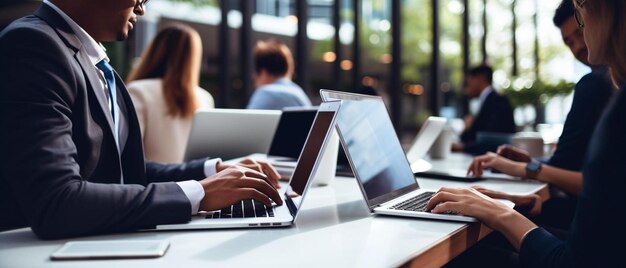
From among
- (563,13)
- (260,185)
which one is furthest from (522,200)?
(563,13)

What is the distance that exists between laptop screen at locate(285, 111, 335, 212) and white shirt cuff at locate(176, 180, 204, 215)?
22 cm

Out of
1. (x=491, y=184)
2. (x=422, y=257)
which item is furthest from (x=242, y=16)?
(x=422, y=257)

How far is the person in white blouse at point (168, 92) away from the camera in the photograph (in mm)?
3055

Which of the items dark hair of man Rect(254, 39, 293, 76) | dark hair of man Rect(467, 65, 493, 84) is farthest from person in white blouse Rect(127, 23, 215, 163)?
dark hair of man Rect(467, 65, 493, 84)

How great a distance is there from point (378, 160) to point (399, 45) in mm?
4789

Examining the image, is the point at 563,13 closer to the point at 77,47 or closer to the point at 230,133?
the point at 230,133

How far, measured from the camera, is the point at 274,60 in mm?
4199

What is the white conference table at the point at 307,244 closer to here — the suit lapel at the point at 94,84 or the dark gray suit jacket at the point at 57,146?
the dark gray suit jacket at the point at 57,146

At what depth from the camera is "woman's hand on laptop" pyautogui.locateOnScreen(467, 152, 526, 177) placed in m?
2.13

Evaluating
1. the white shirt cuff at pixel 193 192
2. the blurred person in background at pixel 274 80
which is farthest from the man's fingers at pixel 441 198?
the blurred person in background at pixel 274 80

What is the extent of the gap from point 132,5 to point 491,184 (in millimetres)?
1408

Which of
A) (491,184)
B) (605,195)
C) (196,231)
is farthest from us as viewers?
(491,184)

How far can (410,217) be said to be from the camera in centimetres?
129

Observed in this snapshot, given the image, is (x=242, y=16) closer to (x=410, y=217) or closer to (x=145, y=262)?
(x=410, y=217)
